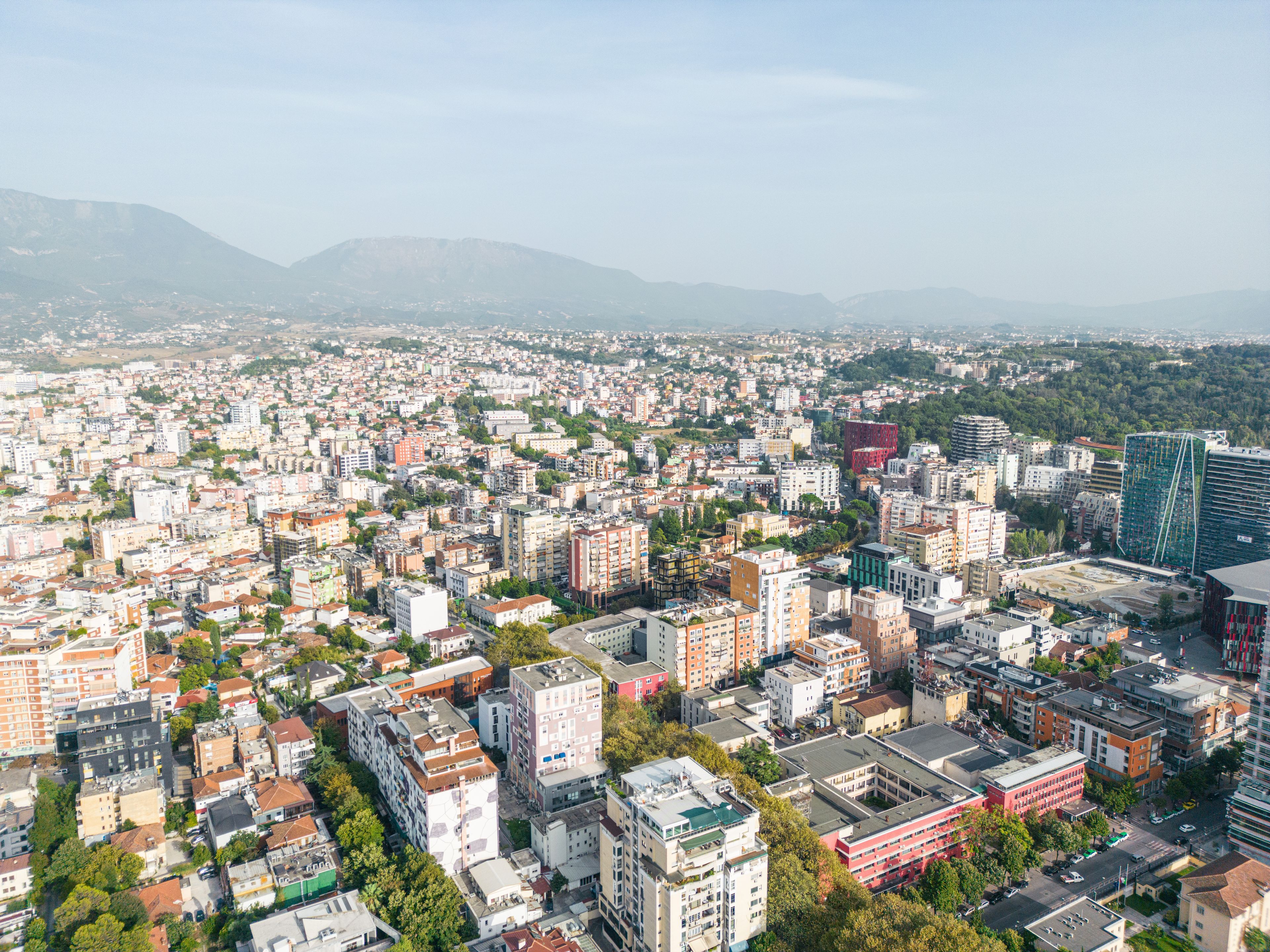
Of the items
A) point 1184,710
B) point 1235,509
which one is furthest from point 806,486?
point 1184,710

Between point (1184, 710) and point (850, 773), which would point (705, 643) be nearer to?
point (850, 773)

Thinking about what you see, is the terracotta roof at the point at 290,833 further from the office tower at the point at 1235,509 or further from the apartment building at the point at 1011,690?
the office tower at the point at 1235,509

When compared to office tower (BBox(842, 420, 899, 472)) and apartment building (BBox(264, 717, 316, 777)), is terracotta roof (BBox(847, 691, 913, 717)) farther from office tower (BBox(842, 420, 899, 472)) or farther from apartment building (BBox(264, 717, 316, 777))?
office tower (BBox(842, 420, 899, 472))

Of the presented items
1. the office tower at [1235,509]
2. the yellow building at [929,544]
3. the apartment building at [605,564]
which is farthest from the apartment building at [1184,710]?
the apartment building at [605,564]

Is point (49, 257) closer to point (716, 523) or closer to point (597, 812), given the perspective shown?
point (716, 523)

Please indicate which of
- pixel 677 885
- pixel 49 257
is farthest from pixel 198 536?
pixel 49 257
